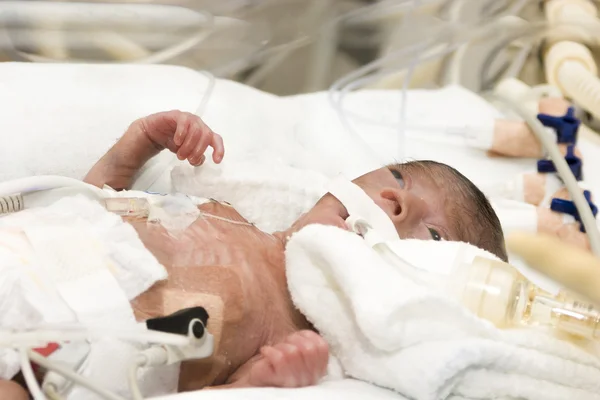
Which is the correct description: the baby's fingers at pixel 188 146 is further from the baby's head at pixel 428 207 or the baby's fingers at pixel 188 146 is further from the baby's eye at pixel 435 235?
the baby's eye at pixel 435 235

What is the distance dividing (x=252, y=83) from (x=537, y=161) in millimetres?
679

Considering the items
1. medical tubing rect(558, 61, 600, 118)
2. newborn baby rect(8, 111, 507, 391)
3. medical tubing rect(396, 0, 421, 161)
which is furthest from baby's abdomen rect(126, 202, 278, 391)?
medical tubing rect(558, 61, 600, 118)

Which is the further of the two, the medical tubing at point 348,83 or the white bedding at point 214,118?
the medical tubing at point 348,83

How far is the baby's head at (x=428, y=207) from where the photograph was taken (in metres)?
0.91

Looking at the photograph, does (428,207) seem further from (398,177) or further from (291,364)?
(291,364)

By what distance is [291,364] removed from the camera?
2.30 ft

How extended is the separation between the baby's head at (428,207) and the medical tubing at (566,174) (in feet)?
0.71

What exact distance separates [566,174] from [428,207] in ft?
1.30

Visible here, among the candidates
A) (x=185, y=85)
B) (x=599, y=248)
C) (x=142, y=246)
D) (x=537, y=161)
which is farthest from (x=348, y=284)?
(x=537, y=161)

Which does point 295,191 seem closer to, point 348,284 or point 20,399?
point 348,284

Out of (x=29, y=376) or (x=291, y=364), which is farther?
(x=291, y=364)

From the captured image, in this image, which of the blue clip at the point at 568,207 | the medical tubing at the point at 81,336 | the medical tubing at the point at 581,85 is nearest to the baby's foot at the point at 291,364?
the medical tubing at the point at 81,336

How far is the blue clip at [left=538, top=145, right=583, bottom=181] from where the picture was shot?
4.13 ft

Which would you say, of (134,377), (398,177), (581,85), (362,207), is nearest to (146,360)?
(134,377)
